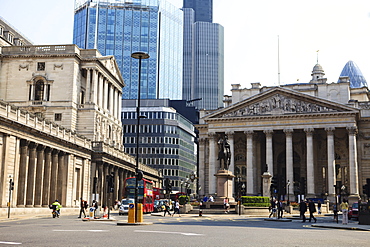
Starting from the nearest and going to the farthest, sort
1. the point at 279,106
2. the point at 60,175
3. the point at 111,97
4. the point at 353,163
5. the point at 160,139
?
the point at 60,175 → the point at 353,163 → the point at 279,106 → the point at 111,97 → the point at 160,139

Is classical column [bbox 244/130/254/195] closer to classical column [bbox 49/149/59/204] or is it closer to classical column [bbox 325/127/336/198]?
classical column [bbox 325/127/336/198]

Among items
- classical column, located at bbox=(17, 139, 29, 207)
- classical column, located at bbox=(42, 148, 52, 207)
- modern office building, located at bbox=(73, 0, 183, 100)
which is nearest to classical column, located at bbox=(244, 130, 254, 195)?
classical column, located at bbox=(42, 148, 52, 207)

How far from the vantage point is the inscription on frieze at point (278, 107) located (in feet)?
281

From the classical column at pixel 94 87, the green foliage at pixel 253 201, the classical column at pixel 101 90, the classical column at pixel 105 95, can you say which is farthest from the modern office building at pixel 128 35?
the green foliage at pixel 253 201

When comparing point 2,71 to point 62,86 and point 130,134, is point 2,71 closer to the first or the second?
point 62,86

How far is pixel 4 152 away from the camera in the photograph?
4766cm

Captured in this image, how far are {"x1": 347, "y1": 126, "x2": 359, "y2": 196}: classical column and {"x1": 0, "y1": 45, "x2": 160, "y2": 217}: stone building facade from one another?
127 ft

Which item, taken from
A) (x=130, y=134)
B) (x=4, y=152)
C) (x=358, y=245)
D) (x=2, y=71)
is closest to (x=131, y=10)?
(x=130, y=134)

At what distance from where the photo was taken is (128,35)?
545ft

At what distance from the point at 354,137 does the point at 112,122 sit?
42.9m

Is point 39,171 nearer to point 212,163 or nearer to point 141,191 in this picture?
point 141,191

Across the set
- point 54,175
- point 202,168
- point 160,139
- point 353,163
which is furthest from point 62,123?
point 160,139

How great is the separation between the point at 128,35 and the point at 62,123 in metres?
93.4

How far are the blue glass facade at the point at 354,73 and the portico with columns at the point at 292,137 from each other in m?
96.5
